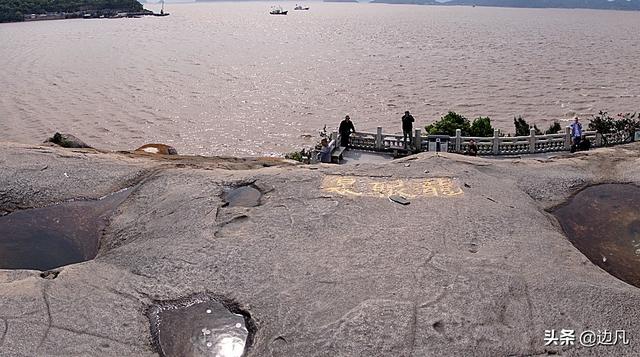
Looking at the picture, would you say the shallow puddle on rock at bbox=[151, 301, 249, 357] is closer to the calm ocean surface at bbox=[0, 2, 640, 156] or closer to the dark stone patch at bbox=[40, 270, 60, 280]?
the dark stone patch at bbox=[40, 270, 60, 280]

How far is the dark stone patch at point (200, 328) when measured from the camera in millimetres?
9688

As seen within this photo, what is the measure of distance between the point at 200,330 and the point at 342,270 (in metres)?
2.89

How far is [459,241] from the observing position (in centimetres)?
1229

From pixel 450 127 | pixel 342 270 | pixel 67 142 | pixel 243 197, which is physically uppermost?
pixel 450 127

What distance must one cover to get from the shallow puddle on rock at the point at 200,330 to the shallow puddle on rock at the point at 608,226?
797 centimetres

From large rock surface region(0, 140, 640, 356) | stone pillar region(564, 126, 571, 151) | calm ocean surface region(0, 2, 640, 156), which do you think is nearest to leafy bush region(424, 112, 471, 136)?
stone pillar region(564, 126, 571, 151)

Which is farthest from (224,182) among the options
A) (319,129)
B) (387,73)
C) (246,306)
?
(387,73)

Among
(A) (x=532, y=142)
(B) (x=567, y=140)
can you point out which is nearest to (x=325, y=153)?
(A) (x=532, y=142)

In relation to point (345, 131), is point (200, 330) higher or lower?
lower

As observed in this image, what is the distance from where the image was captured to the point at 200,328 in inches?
404

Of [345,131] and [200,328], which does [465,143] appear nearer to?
[345,131]

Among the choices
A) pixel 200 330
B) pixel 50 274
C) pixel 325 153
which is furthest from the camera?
pixel 325 153

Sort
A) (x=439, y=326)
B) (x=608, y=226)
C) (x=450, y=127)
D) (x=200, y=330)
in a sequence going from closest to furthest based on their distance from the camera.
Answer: (x=439, y=326)
(x=200, y=330)
(x=608, y=226)
(x=450, y=127)

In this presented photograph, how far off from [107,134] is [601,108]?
39282 millimetres
